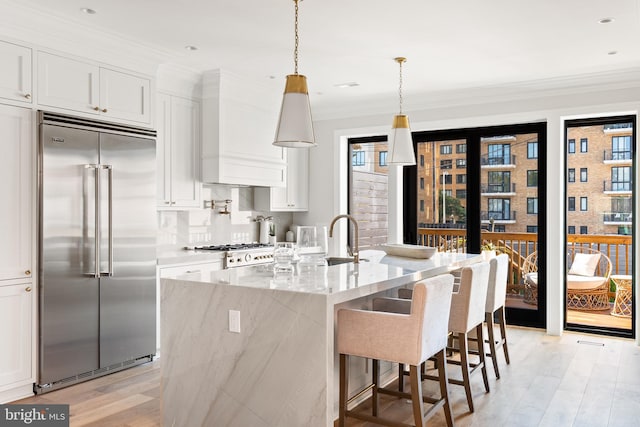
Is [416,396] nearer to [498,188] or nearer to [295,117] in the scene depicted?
[295,117]

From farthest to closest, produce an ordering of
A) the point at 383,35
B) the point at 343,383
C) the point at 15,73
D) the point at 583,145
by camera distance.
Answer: the point at 583,145 < the point at 383,35 < the point at 15,73 < the point at 343,383

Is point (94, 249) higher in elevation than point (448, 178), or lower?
lower

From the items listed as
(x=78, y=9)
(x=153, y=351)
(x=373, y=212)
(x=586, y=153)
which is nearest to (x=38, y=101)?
(x=78, y=9)

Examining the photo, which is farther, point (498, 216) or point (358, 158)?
point (358, 158)

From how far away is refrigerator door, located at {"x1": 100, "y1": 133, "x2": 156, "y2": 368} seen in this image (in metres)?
3.98

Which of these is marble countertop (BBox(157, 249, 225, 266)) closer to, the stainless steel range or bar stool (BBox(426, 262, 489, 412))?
the stainless steel range

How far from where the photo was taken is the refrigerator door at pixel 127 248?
3977 millimetres

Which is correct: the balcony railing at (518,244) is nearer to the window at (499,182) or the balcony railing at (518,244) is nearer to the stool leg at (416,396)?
the window at (499,182)

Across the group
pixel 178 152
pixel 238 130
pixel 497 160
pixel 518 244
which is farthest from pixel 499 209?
pixel 178 152

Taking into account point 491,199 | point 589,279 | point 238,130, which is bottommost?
point 589,279

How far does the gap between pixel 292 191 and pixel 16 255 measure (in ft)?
11.4

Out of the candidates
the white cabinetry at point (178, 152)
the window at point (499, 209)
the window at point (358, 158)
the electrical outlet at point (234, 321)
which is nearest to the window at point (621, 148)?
the window at point (499, 209)

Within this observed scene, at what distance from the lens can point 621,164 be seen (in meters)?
5.24

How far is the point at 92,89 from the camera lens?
3949mm
